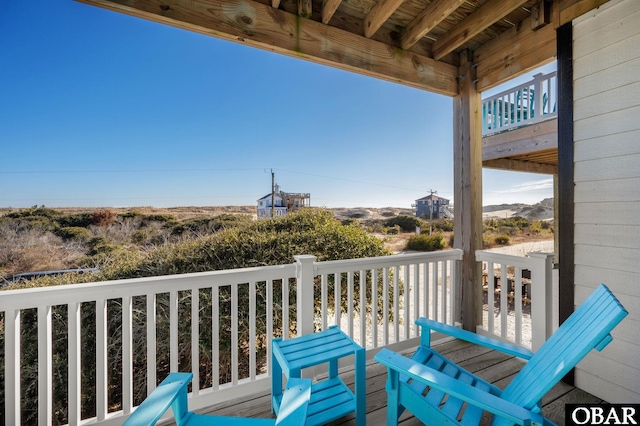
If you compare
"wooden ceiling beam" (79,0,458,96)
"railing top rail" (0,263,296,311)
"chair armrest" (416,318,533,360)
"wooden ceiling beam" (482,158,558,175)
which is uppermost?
"wooden ceiling beam" (79,0,458,96)

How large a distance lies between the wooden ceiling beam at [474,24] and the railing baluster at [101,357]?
3.20 metres

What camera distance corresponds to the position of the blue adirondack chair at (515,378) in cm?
102

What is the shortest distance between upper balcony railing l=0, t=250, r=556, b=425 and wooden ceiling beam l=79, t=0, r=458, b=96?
5.20ft

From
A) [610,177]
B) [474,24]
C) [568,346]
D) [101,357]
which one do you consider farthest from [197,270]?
[610,177]

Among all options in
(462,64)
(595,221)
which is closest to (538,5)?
(462,64)

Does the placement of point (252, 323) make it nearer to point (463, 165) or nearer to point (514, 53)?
point (463, 165)

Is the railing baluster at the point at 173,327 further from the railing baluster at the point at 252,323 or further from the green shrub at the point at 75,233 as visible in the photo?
the green shrub at the point at 75,233

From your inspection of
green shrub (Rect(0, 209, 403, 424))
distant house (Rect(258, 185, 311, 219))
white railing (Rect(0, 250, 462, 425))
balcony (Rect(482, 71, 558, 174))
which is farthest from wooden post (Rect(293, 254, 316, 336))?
balcony (Rect(482, 71, 558, 174))

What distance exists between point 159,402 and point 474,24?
310cm

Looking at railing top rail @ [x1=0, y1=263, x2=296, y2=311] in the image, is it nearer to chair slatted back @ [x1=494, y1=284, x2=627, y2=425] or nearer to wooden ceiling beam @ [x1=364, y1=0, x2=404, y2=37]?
chair slatted back @ [x1=494, y1=284, x2=627, y2=425]

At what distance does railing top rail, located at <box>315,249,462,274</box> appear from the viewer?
216cm

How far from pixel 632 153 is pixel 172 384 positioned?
9.00 ft

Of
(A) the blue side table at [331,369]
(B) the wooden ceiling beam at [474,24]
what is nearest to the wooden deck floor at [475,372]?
(A) the blue side table at [331,369]

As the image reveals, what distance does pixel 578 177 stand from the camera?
1.90 m
